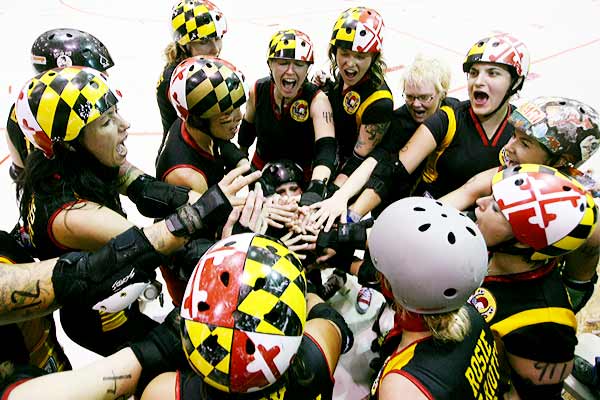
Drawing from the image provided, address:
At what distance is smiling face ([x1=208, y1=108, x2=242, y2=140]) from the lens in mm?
2885

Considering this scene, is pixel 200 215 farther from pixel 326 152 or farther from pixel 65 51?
pixel 65 51

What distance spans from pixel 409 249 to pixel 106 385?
4.44 ft

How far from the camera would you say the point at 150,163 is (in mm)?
6078

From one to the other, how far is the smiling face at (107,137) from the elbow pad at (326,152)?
1664 millimetres

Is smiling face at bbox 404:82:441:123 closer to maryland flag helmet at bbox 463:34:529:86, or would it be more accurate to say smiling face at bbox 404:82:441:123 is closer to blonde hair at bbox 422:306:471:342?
maryland flag helmet at bbox 463:34:529:86

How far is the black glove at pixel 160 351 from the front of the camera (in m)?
1.86

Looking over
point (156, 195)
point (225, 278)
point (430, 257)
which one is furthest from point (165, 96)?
point (430, 257)

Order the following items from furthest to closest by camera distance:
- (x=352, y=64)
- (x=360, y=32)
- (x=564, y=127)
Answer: (x=352, y=64) → (x=360, y=32) → (x=564, y=127)

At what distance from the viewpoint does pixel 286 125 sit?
12.8 ft

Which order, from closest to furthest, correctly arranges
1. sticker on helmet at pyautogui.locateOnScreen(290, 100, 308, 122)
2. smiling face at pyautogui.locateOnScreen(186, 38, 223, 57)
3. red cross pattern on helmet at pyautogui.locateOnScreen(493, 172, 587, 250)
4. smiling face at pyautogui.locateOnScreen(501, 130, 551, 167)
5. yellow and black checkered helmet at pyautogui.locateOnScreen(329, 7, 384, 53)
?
1. red cross pattern on helmet at pyautogui.locateOnScreen(493, 172, 587, 250)
2. smiling face at pyautogui.locateOnScreen(501, 130, 551, 167)
3. yellow and black checkered helmet at pyautogui.locateOnScreen(329, 7, 384, 53)
4. sticker on helmet at pyautogui.locateOnScreen(290, 100, 308, 122)
5. smiling face at pyautogui.locateOnScreen(186, 38, 223, 57)

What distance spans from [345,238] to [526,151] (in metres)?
1.27

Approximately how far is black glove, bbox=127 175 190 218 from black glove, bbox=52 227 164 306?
62 centimetres

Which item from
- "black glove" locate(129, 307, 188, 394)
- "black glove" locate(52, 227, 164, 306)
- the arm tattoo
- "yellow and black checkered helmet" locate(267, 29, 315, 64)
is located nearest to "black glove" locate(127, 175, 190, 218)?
"black glove" locate(52, 227, 164, 306)

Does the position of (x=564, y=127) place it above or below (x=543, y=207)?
above
